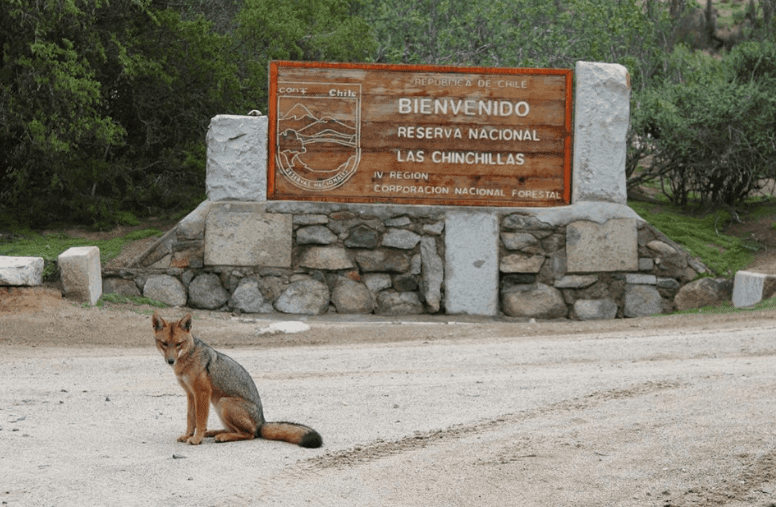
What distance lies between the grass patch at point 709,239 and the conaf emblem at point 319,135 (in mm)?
4596

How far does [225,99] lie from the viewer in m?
16.8

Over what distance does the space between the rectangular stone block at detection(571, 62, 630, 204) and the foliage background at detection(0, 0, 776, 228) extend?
272cm

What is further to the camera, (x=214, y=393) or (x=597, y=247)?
(x=597, y=247)

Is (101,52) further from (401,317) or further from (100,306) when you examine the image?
(401,317)

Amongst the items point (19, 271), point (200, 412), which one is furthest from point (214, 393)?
point (19, 271)

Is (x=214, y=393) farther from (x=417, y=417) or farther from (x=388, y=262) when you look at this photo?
(x=388, y=262)

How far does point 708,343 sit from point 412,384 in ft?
10.5

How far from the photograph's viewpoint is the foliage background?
1450 centimetres

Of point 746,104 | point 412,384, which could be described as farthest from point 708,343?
point 746,104

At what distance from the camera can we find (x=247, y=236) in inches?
522

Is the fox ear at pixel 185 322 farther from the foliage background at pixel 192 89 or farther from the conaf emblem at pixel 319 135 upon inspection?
the foliage background at pixel 192 89

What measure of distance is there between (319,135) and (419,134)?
1308mm

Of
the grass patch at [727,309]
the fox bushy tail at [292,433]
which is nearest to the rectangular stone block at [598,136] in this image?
the grass patch at [727,309]

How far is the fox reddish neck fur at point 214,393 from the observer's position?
5887 millimetres
